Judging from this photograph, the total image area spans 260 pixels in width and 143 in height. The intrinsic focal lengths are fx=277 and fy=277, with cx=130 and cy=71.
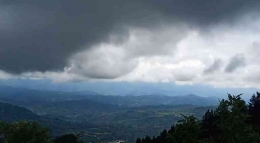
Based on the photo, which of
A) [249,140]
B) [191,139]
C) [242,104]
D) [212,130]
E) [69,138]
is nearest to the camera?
[249,140]

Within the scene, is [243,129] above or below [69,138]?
above

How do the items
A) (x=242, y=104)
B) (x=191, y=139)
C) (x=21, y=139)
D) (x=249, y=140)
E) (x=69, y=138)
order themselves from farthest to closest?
(x=69, y=138), (x=21, y=139), (x=191, y=139), (x=242, y=104), (x=249, y=140)

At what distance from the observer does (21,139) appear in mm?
54312

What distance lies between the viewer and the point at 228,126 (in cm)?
2308

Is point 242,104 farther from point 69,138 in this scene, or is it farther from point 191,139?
point 69,138

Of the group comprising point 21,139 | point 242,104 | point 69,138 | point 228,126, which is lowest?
point 69,138

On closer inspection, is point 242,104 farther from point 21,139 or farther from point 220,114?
point 21,139

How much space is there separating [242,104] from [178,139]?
979cm

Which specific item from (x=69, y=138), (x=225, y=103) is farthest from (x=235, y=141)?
(x=69, y=138)

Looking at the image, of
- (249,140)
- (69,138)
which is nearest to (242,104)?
(249,140)

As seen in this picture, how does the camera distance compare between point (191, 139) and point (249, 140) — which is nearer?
point (249, 140)

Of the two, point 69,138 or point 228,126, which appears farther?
point 69,138

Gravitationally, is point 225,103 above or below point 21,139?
above

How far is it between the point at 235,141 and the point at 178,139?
9.48m
